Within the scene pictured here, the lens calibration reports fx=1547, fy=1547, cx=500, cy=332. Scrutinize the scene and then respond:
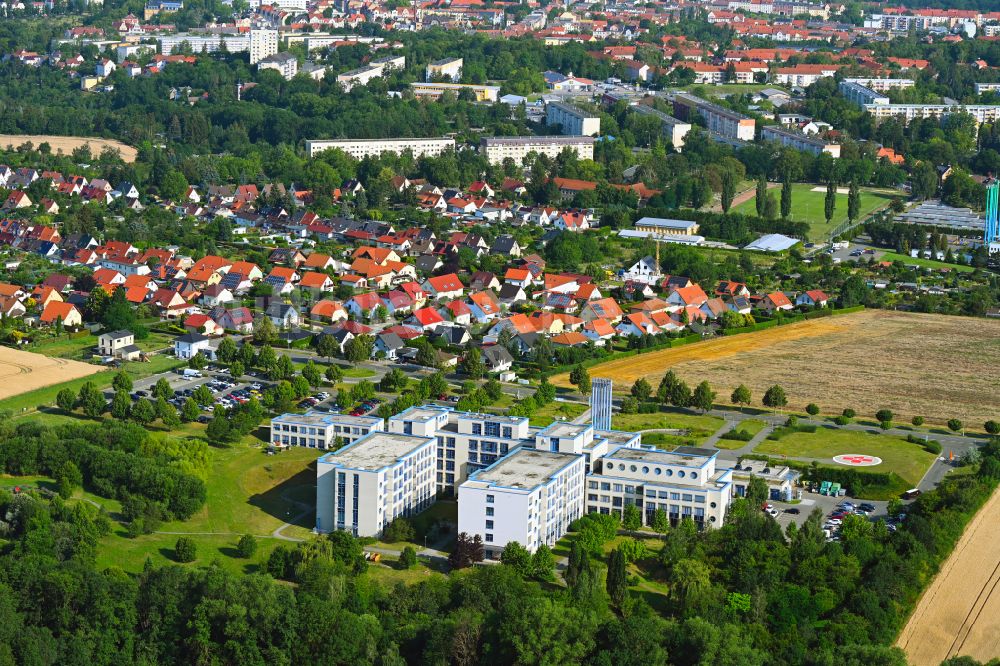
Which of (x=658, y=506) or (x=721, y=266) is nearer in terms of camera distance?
(x=658, y=506)

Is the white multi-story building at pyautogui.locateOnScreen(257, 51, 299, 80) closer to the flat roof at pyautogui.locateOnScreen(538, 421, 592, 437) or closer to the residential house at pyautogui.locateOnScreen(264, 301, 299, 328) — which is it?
the residential house at pyautogui.locateOnScreen(264, 301, 299, 328)

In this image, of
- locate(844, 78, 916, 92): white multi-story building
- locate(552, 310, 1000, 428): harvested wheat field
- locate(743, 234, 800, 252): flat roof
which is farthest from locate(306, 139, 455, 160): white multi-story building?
locate(552, 310, 1000, 428): harvested wheat field

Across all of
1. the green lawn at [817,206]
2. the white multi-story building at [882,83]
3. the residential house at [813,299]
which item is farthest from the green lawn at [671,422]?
the white multi-story building at [882,83]

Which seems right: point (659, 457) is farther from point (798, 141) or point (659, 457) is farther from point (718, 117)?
point (718, 117)

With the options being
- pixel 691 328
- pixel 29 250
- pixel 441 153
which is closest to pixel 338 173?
pixel 441 153

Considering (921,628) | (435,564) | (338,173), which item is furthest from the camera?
(338,173)

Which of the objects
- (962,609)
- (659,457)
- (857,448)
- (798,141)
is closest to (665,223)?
(798,141)

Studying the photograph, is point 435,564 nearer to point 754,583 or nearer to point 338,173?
point 754,583
